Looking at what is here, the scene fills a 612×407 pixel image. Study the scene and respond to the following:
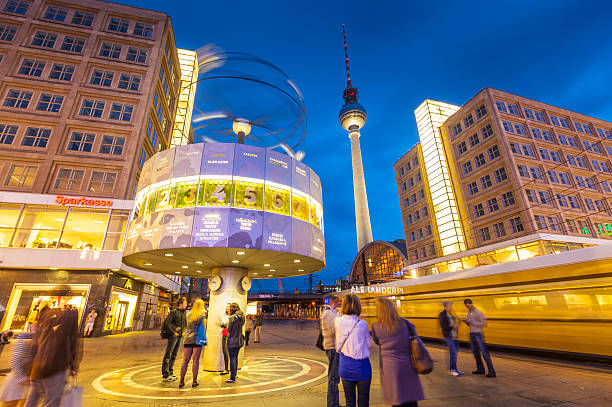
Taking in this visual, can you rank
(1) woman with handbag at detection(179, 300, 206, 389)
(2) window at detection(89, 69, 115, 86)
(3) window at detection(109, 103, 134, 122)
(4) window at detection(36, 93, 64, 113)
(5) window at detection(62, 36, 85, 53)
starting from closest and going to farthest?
(1) woman with handbag at detection(179, 300, 206, 389) < (4) window at detection(36, 93, 64, 113) < (3) window at detection(109, 103, 134, 122) < (2) window at detection(89, 69, 115, 86) < (5) window at detection(62, 36, 85, 53)

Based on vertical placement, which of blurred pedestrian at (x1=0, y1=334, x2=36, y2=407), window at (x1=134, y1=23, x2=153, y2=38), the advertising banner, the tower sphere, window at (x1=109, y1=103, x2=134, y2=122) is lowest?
blurred pedestrian at (x1=0, y1=334, x2=36, y2=407)

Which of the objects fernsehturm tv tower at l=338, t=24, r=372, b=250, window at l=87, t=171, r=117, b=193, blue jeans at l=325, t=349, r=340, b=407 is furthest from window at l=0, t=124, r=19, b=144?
fernsehturm tv tower at l=338, t=24, r=372, b=250

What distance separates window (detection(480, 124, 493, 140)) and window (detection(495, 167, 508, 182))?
4.94 m

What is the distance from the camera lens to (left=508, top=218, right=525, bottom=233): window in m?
30.3

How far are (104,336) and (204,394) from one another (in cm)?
2082

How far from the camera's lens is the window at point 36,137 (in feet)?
83.9

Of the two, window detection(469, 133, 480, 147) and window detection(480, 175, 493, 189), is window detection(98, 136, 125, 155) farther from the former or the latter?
window detection(469, 133, 480, 147)

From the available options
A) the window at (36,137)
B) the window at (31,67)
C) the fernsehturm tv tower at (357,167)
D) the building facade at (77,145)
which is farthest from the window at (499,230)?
the window at (31,67)

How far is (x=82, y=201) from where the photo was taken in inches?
933

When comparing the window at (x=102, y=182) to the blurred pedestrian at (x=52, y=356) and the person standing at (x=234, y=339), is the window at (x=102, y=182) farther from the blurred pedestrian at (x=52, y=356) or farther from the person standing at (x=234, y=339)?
the blurred pedestrian at (x=52, y=356)

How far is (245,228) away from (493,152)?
120 ft

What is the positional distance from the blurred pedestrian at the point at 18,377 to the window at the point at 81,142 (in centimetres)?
2874

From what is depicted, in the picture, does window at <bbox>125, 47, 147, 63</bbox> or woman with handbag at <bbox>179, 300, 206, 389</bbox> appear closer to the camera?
woman with handbag at <bbox>179, 300, 206, 389</bbox>

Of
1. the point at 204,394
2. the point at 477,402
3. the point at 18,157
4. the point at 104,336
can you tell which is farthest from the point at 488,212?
the point at 18,157
